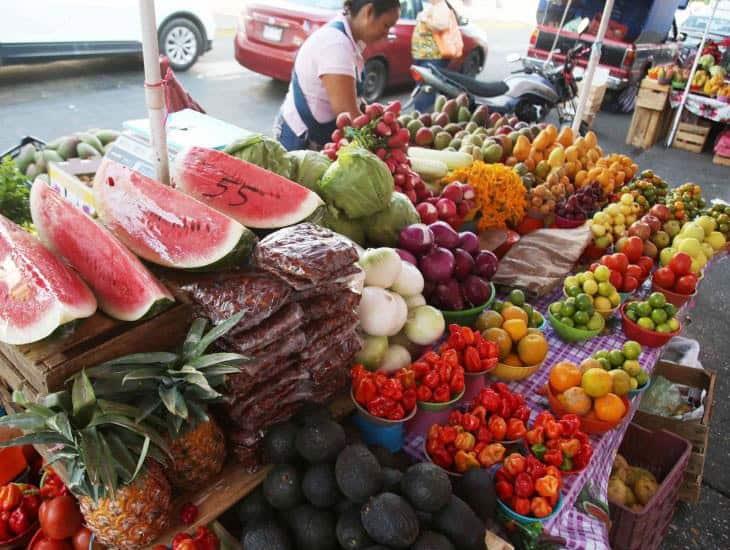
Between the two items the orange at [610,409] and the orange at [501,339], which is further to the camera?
the orange at [501,339]

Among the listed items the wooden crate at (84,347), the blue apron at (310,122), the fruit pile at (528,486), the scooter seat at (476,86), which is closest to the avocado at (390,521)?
the fruit pile at (528,486)

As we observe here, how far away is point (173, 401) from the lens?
52.3 inches

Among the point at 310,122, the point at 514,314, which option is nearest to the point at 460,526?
the point at 514,314

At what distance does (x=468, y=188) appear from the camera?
3.22 meters

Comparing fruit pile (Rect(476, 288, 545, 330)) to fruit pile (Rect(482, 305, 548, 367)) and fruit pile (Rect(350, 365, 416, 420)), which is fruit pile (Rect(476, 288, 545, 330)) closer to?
fruit pile (Rect(482, 305, 548, 367))

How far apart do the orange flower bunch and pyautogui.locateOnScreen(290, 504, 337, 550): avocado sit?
7.39 feet

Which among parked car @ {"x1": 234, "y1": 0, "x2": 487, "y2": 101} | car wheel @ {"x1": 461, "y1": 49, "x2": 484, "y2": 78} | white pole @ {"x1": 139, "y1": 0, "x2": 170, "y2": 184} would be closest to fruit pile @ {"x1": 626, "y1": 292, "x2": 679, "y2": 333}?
white pole @ {"x1": 139, "y1": 0, "x2": 170, "y2": 184}

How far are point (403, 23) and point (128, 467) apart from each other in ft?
32.8

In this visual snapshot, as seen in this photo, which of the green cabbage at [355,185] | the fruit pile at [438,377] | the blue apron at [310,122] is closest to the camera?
the fruit pile at [438,377]

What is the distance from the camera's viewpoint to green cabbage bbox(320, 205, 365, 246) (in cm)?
253

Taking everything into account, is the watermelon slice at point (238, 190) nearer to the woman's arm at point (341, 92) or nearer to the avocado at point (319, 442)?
the avocado at point (319, 442)

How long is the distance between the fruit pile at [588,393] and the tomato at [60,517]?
1723mm

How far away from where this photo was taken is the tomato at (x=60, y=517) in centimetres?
161

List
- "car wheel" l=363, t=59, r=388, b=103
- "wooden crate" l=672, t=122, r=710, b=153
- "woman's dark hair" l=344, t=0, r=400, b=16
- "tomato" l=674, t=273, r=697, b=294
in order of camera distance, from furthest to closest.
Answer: "car wheel" l=363, t=59, r=388, b=103
"wooden crate" l=672, t=122, r=710, b=153
"woman's dark hair" l=344, t=0, r=400, b=16
"tomato" l=674, t=273, r=697, b=294
